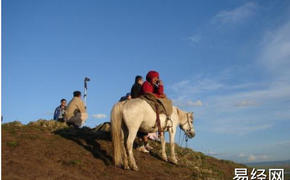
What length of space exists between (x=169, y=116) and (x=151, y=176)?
3.13 meters

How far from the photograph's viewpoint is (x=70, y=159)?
420 inches

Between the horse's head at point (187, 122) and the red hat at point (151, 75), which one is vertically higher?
the red hat at point (151, 75)

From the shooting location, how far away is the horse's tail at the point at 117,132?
35.6 feet

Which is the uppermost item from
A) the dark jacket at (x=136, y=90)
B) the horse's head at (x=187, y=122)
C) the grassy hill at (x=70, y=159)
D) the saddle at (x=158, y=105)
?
the dark jacket at (x=136, y=90)

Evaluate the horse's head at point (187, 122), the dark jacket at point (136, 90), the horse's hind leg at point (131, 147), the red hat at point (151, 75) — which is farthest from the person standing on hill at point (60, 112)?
the horse's hind leg at point (131, 147)

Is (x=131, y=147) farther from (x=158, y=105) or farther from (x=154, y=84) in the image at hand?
(x=154, y=84)

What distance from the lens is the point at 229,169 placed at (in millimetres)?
16672

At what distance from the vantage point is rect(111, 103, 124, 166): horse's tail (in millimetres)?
10859

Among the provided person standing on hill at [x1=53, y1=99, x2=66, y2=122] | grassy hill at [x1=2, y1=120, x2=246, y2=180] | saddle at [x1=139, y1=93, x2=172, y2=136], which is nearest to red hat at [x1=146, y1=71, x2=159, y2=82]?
saddle at [x1=139, y1=93, x2=172, y2=136]

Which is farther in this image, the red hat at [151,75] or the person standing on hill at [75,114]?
the person standing on hill at [75,114]

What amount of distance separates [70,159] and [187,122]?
7144 millimetres

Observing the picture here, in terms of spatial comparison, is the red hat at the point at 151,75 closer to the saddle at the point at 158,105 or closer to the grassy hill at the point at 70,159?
the saddle at the point at 158,105

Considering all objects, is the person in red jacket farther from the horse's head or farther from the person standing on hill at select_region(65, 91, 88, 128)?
the person standing on hill at select_region(65, 91, 88, 128)

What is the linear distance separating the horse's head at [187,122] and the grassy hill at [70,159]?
58.7 inches
